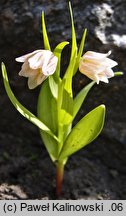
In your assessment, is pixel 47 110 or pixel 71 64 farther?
pixel 47 110

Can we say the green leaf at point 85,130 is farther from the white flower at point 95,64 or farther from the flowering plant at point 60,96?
the white flower at point 95,64

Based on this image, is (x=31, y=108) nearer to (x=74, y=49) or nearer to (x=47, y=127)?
(x=47, y=127)

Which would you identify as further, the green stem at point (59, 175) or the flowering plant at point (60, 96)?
the green stem at point (59, 175)

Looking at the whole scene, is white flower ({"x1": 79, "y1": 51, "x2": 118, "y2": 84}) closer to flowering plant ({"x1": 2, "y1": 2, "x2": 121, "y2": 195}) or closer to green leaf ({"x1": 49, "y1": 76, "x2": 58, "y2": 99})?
flowering plant ({"x1": 2, "y1": 2, "x2": 121, "y2": 195})

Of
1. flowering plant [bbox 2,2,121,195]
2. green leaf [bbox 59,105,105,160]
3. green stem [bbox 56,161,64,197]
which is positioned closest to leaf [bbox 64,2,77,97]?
flowering plant [bbox 2,2,121,195]

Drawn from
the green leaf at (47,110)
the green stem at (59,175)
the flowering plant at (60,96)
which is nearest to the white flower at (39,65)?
the flowering plant at (60,96)

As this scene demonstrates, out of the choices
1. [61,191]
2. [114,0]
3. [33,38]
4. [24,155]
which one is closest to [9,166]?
[24,155]

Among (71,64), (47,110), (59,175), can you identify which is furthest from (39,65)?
(59,175)

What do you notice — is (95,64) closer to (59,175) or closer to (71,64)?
(71,64)
